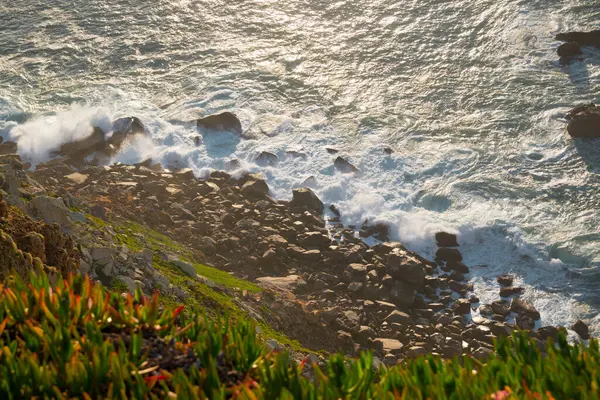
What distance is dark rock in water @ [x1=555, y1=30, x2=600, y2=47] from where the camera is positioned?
25344 millimetres

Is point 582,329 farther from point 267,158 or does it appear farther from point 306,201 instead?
point 267,158

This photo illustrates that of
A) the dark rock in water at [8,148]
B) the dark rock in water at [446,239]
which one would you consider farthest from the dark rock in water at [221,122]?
the dark rock in water at [446,239]

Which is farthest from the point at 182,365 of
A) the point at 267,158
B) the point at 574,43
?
the point at 574,43

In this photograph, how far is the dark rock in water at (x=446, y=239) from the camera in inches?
682

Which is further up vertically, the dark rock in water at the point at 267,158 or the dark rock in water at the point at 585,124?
the dark rock in water at the point at 585,124

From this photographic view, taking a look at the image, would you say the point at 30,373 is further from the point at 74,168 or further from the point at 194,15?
the point at 194,15

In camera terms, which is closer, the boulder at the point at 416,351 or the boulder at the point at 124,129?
the boulder at the point at 416,351

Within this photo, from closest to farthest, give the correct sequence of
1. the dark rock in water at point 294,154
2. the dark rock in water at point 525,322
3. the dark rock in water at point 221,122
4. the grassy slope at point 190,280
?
1. the grassy slope at point 190,280
2. the dark rock in water at point 525,322
3. the dark rock in water at point 294,154
4. the dark rock in water at point 221,122

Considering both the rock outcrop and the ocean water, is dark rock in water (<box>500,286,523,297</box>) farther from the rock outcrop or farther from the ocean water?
the rock outcrop

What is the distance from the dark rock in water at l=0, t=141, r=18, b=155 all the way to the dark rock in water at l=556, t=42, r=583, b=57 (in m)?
17.8

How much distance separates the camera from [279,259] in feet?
52.1

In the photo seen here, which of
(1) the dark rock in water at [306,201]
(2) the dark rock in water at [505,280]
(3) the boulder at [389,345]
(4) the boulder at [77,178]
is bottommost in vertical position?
(2) the dark rock in water at [505,280]

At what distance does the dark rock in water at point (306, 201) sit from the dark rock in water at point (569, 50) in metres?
11.5

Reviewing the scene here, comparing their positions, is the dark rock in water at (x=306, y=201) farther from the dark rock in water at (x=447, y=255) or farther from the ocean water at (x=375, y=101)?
the dark rock in water at (x=447, y=255)
